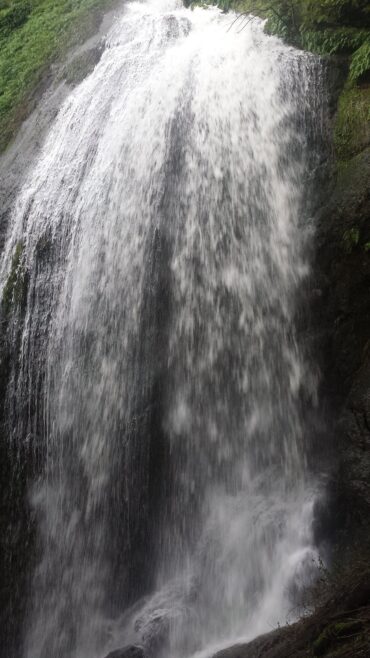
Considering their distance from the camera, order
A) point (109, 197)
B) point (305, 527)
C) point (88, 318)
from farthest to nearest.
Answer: point (109, 197) → point (88, 318) → point (305, 527)

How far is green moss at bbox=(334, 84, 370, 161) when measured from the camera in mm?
6438

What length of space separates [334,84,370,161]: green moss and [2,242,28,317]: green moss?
4.37 meters

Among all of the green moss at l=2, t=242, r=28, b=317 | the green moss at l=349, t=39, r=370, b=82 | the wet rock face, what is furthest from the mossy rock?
the green moss at l=349, t=39, r=370, b=82

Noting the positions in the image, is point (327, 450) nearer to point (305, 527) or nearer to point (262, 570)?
point (305, 527)

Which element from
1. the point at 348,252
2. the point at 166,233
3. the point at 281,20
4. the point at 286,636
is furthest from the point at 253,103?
the point at 286,636

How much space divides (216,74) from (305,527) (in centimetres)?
625

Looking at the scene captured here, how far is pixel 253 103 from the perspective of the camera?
7395 mm

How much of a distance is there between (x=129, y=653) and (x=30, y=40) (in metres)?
12.1

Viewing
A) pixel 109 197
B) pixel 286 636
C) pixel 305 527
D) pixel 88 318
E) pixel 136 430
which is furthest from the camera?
pixel 109 197

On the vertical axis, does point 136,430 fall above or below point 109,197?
below

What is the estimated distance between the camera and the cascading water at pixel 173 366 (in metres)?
5.74

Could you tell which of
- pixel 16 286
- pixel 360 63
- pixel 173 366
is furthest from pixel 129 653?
pixel 360 63

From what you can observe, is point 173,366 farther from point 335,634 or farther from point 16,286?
point 335,634

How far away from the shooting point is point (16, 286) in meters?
7.59
